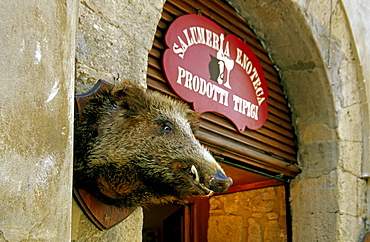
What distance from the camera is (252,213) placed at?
4703 millimetres

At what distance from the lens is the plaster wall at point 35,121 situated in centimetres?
134

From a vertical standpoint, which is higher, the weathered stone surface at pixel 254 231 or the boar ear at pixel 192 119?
the boar ear at pixel 192 119

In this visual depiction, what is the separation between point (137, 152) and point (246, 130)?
206cm

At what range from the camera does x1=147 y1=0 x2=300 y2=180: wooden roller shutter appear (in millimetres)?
3203

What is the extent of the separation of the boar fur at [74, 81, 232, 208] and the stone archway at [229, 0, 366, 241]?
2.19 m

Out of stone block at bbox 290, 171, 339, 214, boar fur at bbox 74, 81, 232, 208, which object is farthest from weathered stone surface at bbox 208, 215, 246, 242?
boar fur at bbox 74, 81, 232, 208

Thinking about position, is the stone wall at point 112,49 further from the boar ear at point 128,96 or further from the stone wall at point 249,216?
the stone wall at point 249,216

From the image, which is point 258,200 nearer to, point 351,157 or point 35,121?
point 351,157

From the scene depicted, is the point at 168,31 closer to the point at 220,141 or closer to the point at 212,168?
the point at 220,141

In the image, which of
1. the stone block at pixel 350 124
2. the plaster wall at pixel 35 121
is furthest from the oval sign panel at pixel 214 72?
the plaster wall at pixel 35 121

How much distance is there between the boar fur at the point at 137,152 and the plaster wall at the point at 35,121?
0.44m

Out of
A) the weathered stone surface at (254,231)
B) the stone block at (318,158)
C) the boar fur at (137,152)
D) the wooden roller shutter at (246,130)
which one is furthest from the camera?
the weathered stone surface at (254,231)

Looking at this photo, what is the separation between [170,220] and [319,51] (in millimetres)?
2131

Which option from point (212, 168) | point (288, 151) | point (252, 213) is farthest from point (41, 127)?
point (252, 213)
